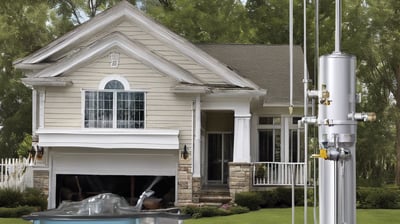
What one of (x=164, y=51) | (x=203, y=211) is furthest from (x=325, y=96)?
(x=164, y=51)

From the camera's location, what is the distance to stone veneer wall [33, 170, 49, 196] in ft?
66.8

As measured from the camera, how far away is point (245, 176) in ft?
67.4

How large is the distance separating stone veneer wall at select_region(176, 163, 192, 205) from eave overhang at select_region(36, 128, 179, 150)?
2.19 feet

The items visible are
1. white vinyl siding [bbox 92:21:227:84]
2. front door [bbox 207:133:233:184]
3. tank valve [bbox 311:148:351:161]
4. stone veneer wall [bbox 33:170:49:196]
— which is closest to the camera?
tank valve [bbox 311:148:351:161]

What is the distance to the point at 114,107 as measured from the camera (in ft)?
66.9

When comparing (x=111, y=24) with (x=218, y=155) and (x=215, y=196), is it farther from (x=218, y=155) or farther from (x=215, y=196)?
(x=218, y=155)

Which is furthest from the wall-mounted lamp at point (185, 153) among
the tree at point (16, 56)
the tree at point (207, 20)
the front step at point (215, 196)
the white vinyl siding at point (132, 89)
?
the tree at point (16, 56)

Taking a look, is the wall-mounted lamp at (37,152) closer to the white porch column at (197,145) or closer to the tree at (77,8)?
the white porch column at (197,145)

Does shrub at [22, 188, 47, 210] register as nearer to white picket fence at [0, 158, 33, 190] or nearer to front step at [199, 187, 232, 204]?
white picket fence at [0, 158, 33, 190]

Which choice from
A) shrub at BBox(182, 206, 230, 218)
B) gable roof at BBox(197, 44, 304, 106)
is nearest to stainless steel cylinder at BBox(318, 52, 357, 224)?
shrub at BBox(182, 206, 230, 218)

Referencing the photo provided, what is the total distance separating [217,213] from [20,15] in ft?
61.3

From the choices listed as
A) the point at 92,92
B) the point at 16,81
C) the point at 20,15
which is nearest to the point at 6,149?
the point at 16,81

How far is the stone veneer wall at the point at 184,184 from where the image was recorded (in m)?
20.1

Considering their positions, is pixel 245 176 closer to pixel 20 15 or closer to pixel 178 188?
pixel 178 188
